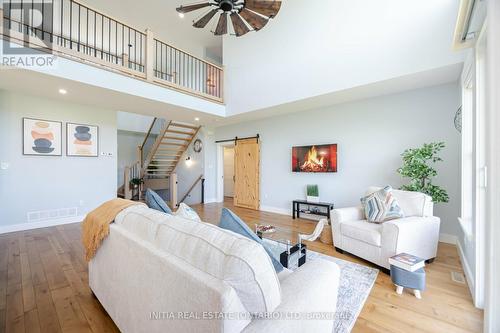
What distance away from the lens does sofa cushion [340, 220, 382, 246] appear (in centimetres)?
244

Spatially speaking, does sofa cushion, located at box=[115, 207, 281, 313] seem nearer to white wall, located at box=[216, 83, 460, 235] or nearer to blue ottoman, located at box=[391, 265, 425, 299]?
blue ottoman, located at box=[391, 265, 425, 299]

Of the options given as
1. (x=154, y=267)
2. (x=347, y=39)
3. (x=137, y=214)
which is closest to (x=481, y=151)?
(x=347, y=39)

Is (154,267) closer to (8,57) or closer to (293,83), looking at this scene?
(8,57)

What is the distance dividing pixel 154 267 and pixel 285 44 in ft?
14.3

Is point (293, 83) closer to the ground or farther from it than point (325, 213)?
farther from it

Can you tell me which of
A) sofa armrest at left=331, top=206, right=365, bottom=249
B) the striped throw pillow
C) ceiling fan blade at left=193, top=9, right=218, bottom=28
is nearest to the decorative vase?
sofa armrest at left=331, top=206, right=365, bottom=249

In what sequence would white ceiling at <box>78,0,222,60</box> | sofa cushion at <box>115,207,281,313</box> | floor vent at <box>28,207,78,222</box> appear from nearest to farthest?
sofa cushion at <box>115,207,281,313</box> < floor vent at <box>28,207,78,222</box> < white ceiling at <box>78,0,222,60</box>

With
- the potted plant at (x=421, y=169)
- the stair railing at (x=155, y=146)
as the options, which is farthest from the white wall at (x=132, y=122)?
the potted plant at (x=421, y=169)

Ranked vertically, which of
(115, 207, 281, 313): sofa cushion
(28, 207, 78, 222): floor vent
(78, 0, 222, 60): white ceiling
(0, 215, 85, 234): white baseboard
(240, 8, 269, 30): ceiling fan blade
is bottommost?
(0, 215, 85, 234): white baseboard

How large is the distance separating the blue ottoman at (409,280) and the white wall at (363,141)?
204 cm

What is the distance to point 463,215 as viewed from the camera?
2.60 metres

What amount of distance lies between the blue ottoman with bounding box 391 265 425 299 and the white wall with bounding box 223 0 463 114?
2.57 m

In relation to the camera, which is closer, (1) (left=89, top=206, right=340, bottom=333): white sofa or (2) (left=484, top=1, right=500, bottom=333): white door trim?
(1) (left=89, top=206, right=340, bottom=333): white sofa

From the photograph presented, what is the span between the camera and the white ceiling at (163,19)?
468 centimetres
